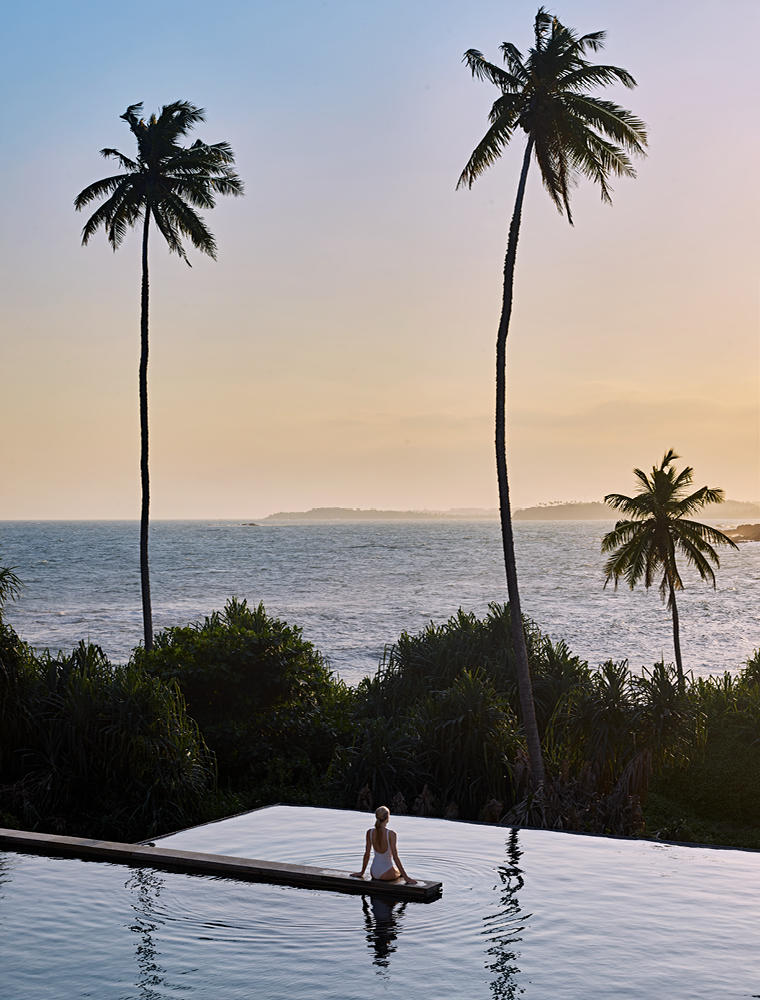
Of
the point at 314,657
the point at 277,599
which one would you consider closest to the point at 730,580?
the point at 277,599

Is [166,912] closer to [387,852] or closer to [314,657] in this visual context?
[387,852]

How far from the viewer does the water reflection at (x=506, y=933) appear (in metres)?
10.4

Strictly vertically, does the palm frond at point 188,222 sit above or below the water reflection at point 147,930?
above

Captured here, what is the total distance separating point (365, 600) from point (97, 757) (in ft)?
350

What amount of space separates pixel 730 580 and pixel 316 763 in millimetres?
150844

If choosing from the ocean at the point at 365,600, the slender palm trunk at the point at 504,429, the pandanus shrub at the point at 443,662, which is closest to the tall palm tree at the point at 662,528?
the pandanus shrub at the point at 443,662

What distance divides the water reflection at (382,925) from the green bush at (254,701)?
600 inches

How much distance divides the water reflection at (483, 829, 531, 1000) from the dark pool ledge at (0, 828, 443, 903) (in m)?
1.00

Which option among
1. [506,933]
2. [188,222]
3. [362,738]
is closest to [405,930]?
[506,933]

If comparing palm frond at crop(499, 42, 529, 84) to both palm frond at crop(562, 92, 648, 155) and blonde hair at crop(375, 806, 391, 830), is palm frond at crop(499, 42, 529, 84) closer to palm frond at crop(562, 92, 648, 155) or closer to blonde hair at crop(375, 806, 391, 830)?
palm frond at crop(562, 92, 648, 155)

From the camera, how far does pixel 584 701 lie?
88.8ft

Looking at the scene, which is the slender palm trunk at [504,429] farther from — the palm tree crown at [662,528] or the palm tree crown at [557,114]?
the palm tree crown at [662,528]

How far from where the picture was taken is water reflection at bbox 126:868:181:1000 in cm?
1022

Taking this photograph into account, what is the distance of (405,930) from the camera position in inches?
484
